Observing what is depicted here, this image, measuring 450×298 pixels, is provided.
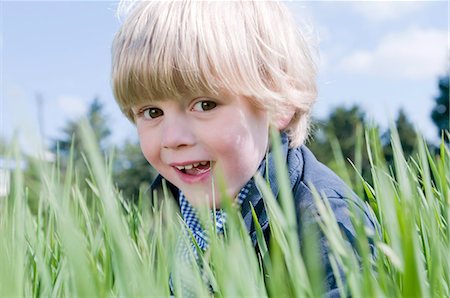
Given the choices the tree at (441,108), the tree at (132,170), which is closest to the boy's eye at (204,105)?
the tree at (132,170)

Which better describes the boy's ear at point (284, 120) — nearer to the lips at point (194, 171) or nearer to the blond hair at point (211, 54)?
the blond hair at point (211, 54)

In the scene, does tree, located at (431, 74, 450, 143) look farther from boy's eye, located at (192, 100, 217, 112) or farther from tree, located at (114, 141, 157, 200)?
boy's eye, located at (192, 100, 217, 112)

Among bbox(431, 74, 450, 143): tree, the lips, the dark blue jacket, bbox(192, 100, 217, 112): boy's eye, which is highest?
bbox(431, 74, 450, 143): tree

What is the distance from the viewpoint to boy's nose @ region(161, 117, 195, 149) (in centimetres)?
91

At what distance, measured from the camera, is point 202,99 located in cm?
93

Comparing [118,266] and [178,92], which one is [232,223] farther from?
[178,92]

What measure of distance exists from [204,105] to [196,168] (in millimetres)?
100

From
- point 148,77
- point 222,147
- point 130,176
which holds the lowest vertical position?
point 222,147

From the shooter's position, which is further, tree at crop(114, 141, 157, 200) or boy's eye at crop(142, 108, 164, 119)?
tree at crop(114, 141, 157, 200)

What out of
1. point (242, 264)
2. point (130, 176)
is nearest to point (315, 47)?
point (242, 264)

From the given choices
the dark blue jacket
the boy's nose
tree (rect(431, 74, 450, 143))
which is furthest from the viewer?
tree (rect(431, 74, 450, 143))

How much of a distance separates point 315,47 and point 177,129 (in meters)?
0.47

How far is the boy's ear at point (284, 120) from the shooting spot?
1.07 metres

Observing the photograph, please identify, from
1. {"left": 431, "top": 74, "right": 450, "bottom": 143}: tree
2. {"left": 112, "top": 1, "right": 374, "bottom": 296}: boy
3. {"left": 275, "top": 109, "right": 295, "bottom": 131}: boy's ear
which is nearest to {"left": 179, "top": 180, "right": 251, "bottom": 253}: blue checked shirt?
{"left": 112, "top": 1, "right": 374, "bottom": 296}: boy
